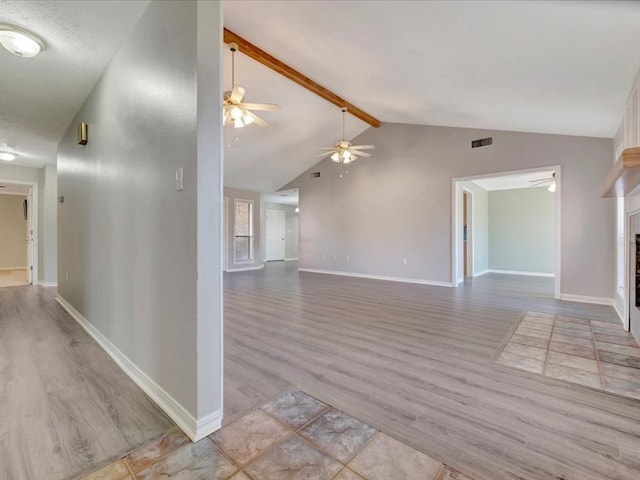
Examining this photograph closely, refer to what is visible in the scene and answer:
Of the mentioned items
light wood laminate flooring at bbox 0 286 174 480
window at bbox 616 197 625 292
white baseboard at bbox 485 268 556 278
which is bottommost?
light wood laminate flooring at bbox 0 286 174 480

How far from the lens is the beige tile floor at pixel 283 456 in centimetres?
124

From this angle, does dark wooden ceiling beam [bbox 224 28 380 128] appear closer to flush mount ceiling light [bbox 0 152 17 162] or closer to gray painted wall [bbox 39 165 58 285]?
flush mount ceiling light [bbox 0 152 17 162]

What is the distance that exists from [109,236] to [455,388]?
299 centimetres

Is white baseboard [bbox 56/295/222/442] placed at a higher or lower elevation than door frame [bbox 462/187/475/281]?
lower

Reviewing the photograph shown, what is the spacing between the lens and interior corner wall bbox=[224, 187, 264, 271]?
27.6 feet

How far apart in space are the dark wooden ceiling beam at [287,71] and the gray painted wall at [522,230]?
5.01 m

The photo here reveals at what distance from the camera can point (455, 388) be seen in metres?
1.96

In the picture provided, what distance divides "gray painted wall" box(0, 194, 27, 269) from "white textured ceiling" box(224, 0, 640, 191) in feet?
28.6

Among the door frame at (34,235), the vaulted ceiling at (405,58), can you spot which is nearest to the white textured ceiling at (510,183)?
the vaulted ceiling at (405,58)

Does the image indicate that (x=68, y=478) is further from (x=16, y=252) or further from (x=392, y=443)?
(x=16, y=252)

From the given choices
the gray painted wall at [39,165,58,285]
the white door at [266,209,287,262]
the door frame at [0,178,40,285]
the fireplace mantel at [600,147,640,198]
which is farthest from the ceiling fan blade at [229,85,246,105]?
the white door at [266,209,287,262]

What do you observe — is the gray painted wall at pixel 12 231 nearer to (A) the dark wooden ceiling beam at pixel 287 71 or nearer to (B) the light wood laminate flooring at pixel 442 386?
(B) the light wood laminate flooring at pixel 442 386

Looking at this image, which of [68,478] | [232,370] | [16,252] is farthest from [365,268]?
[16,252]

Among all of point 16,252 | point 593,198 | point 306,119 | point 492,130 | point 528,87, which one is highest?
point 306,119
